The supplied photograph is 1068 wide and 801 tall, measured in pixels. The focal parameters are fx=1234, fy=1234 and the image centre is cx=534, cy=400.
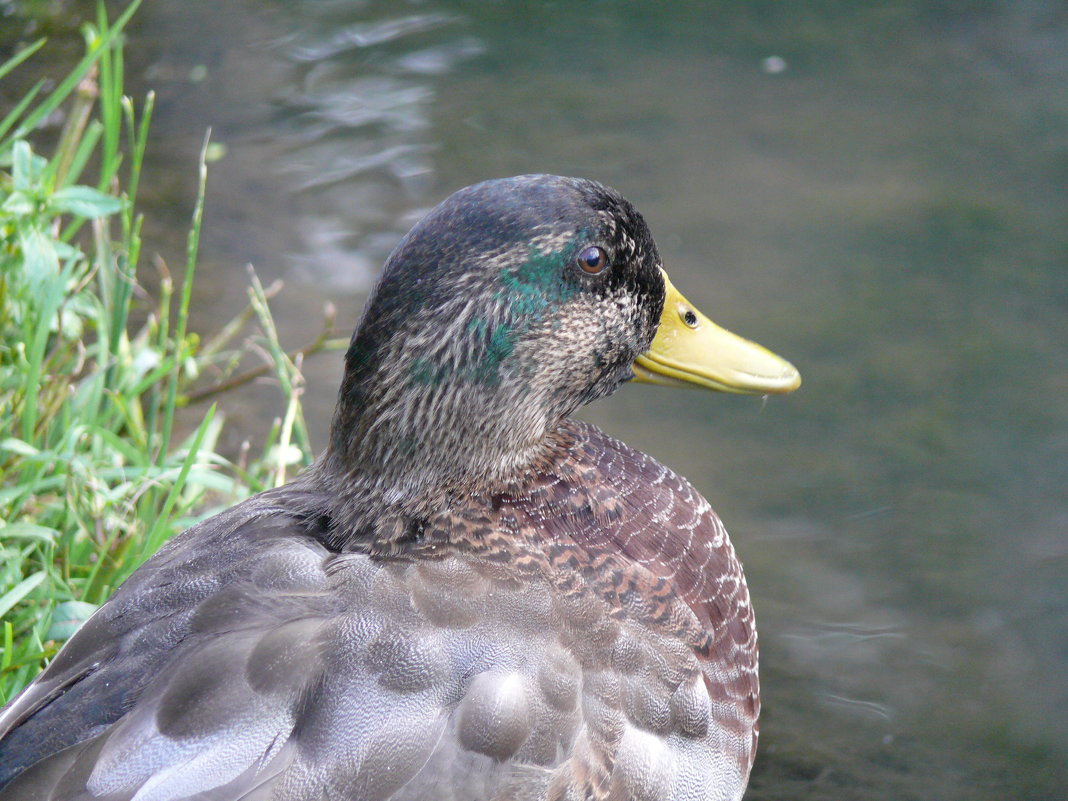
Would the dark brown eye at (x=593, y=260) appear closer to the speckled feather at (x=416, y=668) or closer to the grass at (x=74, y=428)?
the speckled feather at (x=416, y=668)

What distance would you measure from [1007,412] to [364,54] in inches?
130

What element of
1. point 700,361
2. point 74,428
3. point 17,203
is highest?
point 17,203

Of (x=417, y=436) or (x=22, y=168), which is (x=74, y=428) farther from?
(x=417, y=436)

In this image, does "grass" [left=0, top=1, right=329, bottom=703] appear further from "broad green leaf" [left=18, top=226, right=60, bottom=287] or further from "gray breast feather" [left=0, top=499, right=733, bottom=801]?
"gray breast feather" [left=0, top=499, right=733, bottom=801]

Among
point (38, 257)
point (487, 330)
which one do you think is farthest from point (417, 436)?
point (38, 257)

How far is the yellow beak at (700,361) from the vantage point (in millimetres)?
2340

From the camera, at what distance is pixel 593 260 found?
208 cm

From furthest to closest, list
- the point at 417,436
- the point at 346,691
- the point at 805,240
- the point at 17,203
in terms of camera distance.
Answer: the point at 805,240 → the point at 17,203 → the point at 417,436 → the point at 346,691

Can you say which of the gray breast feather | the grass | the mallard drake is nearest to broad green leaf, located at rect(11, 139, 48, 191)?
the grass

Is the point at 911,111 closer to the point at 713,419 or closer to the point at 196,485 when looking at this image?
the point at 713,419

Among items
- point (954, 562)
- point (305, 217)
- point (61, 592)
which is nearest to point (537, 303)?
point (61, 592)

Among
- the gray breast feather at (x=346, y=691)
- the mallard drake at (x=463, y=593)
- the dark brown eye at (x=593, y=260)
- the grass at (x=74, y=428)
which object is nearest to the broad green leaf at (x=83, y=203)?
the grass at (x=74, y=428)

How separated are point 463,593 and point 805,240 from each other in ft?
9.98

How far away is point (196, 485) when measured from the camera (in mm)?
2916
